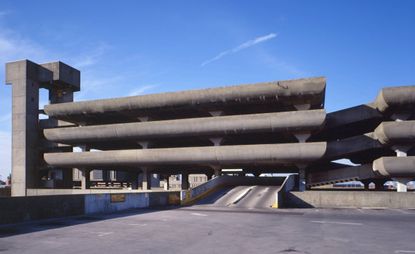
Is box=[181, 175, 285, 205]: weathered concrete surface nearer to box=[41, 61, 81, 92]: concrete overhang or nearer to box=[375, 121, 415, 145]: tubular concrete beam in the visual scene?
box=[375, 121, 415, 145]: tubular concrete beam

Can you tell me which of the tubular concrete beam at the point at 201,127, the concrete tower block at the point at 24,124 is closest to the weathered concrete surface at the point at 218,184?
the tubular concrete beam at the point at 201,127

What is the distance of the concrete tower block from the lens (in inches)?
2509

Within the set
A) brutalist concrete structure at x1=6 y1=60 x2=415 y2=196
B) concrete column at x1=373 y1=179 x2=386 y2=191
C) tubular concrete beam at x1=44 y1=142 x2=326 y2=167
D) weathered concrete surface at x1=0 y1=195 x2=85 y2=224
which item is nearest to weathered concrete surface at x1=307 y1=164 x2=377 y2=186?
brutalist concrete structure at x1=6 y1=60 x2=415 y2=196

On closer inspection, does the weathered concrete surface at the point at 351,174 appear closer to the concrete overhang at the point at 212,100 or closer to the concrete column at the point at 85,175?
the concrete overhang at the point at 212,100

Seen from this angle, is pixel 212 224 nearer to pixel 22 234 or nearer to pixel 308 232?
pixel 308 232

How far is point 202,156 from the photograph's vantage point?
49.1 metres

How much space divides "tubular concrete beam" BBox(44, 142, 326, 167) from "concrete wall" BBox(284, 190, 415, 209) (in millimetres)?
7652

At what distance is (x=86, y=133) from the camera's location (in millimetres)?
56562

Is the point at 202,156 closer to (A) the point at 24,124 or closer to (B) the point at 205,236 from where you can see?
(B) the point at 205,236

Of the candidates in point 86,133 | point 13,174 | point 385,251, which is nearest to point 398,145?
point 385,251

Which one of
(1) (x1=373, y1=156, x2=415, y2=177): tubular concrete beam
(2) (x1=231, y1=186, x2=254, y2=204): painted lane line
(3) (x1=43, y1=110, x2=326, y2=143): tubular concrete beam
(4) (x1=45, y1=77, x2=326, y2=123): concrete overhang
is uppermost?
(4) (x1=45, y1=77, x2=326, y2=123): concrete overhang

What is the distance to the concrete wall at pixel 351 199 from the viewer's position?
3459 cm

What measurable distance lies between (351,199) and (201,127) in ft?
68.7

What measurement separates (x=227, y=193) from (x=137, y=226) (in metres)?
21.9
